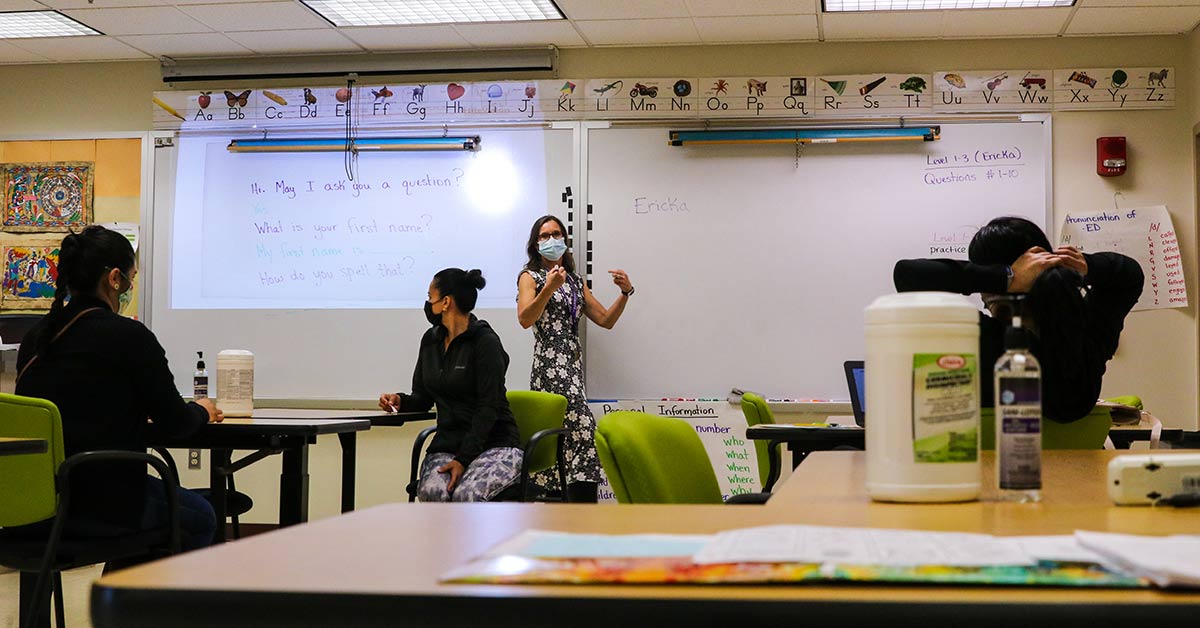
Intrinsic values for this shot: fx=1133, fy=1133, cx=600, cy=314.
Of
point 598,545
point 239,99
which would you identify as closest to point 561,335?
point 239,99

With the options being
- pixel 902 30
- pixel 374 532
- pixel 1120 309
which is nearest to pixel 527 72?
pixel 902 30

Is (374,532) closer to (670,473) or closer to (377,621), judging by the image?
(377,621)

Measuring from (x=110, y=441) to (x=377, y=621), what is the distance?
99.8 inches

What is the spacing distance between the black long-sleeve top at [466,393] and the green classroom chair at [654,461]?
168 cm

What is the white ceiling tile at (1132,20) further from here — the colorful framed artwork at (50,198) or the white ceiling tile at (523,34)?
the colorful framed artwork at (50,198)

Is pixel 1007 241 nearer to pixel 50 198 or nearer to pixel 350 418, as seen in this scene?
pixel 350 418

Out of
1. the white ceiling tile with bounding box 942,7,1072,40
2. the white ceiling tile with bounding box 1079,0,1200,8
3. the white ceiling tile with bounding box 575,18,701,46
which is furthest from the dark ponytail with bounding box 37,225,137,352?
the white ceiling tile with bounding box 1079,0,1200,8

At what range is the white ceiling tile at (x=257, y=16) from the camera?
5.07 metres

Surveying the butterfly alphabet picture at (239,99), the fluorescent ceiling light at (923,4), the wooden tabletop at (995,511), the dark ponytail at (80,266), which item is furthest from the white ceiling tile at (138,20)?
the wooden tabletop at (995,511)

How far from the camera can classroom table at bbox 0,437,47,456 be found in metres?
2.23

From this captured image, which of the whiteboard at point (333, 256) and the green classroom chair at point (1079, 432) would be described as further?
the whiteboard at point (333, 256)

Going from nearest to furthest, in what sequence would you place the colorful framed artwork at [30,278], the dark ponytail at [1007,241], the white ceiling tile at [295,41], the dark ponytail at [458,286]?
the dark ponytail at [1007,241] → the dark ponytail at [458,286] → the white ceiling tile at [295,41] → the colorful framed artwork at [30,278]

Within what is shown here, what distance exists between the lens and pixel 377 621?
624mm

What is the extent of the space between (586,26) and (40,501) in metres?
3.46
